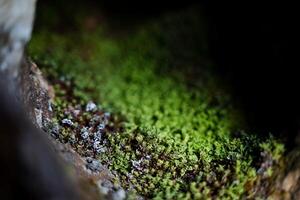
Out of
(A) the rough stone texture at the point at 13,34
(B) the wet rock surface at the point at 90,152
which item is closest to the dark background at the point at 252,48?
(B) the wet rock surface at the point at 90,152

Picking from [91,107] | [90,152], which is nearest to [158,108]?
[91,107]

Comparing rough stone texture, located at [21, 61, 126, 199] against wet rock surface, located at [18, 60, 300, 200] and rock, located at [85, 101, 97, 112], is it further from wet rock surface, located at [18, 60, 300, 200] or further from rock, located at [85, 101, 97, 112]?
rock, located at [85, 101, 97, 112]

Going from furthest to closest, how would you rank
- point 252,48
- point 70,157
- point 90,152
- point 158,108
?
point 252,48 < point 158,108 < point 90,152 < point 70,157

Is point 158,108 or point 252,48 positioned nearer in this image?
point 158,108

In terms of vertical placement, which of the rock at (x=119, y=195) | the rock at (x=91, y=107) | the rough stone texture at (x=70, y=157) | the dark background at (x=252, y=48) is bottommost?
the rock at (x=119, y=195)

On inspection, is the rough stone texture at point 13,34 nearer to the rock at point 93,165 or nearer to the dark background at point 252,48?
the rock at point 93,165

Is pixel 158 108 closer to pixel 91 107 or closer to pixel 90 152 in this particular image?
pixel 91 107

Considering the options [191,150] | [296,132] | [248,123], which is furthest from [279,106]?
[191,150]

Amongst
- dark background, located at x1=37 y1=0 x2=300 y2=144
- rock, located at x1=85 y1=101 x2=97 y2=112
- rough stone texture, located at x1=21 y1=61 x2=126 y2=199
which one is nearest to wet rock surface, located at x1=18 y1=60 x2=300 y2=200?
rough stone texture, located at x1=21 y1=61 x2=126 y2=199

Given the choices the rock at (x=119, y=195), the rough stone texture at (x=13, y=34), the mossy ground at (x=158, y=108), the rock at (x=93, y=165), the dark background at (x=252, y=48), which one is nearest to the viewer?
the rough stone texture at (x=13, y=34)
